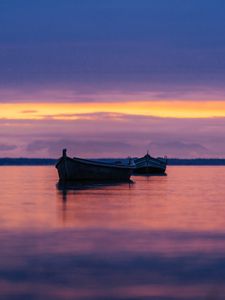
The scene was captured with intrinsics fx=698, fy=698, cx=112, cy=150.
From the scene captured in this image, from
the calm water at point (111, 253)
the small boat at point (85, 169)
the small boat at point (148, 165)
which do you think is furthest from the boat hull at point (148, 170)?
the calm water at point (111, 253)

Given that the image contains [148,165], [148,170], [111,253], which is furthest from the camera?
[148,170]

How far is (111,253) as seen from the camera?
1670 cm

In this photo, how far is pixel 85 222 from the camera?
24156 mm

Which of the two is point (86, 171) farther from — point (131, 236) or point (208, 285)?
point (208, 285)

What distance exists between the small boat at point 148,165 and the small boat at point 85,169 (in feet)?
118

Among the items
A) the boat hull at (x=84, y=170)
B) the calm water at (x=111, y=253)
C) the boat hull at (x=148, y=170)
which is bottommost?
the calm water at (x=111, y=253)

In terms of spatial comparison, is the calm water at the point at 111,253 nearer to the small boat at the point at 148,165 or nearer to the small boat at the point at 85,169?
the small boat at the point at 85,169

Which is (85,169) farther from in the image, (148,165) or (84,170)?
(148,165)

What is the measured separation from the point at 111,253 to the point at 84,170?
37.8 meters

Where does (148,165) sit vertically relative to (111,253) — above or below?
above

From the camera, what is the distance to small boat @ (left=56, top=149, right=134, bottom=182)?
5412 cm

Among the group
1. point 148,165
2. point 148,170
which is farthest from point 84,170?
point 148,170

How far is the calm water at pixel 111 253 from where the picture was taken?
1254cm

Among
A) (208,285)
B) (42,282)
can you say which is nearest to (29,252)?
(42,282)
